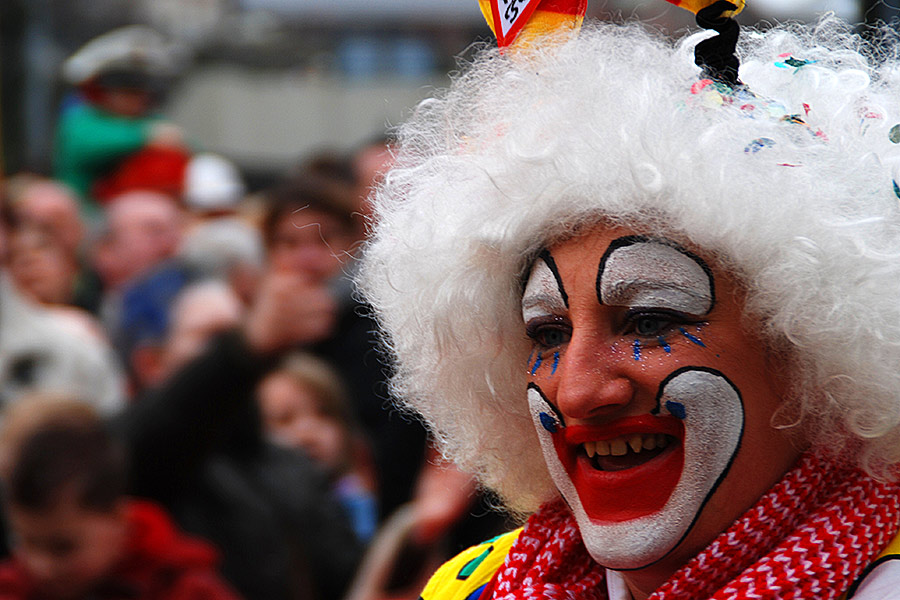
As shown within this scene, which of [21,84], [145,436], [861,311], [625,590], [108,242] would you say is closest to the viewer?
[861,311]

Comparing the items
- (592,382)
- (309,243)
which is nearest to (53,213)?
(309,243)

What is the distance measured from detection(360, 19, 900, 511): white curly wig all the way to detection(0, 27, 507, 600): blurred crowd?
2.40 ft

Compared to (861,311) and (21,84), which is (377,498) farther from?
(21,84)

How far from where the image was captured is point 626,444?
1.75 m

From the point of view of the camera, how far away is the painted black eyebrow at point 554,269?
1794 millimetres

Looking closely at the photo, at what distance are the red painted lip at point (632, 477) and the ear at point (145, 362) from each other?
3.10 meters

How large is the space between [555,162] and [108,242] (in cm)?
408

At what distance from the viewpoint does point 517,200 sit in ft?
5.95

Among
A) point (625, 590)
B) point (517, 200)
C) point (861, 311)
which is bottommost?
point (625, 590)

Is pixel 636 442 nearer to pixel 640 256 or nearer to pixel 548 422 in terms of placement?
pixel 548 422

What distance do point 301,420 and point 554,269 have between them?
2599mm

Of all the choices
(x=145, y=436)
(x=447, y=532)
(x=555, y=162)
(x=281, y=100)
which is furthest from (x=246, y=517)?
(x=281, y=100)

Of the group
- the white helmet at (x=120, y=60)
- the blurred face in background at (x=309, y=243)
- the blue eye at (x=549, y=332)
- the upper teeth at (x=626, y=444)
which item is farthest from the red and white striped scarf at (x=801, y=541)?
the white helmet at (x=120, y=60)

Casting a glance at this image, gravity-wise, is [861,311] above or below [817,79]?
below
